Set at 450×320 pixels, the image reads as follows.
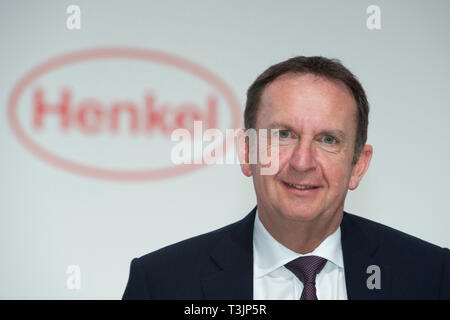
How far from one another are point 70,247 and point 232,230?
3.32ft

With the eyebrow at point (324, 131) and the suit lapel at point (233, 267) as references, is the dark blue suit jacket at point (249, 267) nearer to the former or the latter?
the suit lapel at point (233, 267)

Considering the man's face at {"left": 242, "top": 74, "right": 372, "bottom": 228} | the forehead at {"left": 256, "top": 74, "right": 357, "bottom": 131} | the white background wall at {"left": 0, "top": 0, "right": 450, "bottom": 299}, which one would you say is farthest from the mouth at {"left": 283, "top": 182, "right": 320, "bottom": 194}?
the white background wall at {"left": 0, "top": 0, "right": 450, "bottom": 299}

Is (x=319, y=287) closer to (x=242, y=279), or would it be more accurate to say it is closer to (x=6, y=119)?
(x=242, y=279)

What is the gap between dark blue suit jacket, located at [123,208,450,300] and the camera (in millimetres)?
1828

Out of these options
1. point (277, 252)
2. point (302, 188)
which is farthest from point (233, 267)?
point (302, 188)

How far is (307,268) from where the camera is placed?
72.9 inches

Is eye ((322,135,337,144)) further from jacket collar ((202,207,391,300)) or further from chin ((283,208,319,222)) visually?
jacket collar ((202,207,391,300))

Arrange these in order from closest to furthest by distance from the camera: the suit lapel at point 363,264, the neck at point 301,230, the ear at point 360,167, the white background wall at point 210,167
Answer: the suit lapel at point 363,264
the neck at point 301,230
the ear at point 360,167
the white background wall at point 210,167

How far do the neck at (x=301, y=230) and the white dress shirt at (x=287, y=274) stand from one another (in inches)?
1.3

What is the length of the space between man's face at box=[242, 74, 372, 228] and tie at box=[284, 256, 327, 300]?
0.16 meters

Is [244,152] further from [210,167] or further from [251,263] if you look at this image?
[210,167]

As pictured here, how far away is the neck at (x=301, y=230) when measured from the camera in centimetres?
190

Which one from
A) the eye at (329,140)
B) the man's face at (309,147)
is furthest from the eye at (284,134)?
the eye at (329,140)
